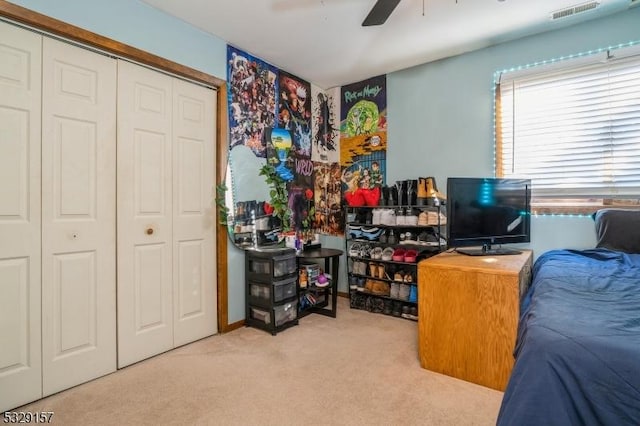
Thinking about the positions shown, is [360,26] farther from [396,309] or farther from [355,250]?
[396,309]

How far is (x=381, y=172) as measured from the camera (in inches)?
147

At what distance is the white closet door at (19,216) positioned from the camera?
178 cm

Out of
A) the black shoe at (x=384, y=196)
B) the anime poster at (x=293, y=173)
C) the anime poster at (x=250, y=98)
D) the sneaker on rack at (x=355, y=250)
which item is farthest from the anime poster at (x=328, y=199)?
the anime poster at (x=250, y=98)

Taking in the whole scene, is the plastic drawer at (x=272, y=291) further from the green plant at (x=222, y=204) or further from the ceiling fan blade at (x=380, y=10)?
the ceiling fan blade at (x=380, y=10)

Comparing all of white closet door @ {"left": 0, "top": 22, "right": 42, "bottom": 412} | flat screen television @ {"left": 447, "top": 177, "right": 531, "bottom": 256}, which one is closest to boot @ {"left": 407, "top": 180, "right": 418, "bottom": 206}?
flat screen television @ {"left": 447, "top": 177, "right": 531, "bottom": 256}

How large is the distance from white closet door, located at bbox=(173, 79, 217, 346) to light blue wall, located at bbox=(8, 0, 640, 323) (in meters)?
0.22

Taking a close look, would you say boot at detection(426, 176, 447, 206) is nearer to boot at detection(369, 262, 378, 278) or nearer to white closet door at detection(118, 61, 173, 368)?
boot at detection(369, 262, 378, 278)

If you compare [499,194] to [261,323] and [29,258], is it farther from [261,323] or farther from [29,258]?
[29,258]

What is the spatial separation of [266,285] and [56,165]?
1724 mm

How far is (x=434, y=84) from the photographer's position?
3332 millimetres

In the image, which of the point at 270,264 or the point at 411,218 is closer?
the point at 270,264

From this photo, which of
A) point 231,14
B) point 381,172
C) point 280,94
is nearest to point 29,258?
point 231,14

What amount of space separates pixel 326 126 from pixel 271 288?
2.25 m

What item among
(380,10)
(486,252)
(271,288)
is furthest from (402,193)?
(380,10)
